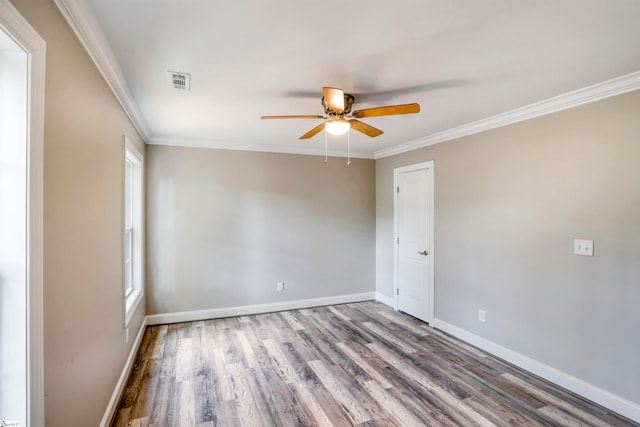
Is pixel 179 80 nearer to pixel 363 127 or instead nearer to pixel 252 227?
pixel 363 127

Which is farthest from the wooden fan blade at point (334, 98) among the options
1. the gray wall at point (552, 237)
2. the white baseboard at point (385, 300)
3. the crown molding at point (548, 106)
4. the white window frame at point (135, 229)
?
the white baseboard at point (385, 300)

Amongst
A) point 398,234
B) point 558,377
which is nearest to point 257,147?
point 398,234

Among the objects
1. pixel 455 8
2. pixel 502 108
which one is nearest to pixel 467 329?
pixel 502 108

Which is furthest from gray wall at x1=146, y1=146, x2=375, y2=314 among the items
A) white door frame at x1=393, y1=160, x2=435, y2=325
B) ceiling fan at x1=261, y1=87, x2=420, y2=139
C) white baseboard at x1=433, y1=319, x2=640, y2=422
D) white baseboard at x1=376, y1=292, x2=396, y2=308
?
ceiling fan at x1=261, y1=87, x2=420, y2=139

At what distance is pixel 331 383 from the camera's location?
8.50 ft

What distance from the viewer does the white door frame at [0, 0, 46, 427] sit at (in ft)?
3.44

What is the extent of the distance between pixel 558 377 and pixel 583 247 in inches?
44.1

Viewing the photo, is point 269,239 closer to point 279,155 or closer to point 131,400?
point 279,155

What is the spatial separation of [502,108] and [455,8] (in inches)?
66.8

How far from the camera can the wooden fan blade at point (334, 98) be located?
6.09 feet

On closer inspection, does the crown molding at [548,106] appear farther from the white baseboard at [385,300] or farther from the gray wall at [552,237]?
the white baseboard at [385,300]

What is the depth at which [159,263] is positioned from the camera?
3.85 meters

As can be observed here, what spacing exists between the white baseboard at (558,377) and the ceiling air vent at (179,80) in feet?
12.0

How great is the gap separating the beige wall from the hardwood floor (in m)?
0.56
